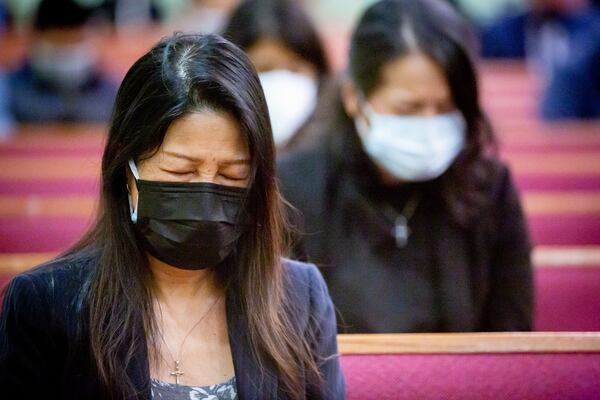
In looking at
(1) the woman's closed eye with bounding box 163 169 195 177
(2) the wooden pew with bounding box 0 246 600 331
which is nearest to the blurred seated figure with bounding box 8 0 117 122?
(2) the wooden pew with bounding box 0 246 600 331

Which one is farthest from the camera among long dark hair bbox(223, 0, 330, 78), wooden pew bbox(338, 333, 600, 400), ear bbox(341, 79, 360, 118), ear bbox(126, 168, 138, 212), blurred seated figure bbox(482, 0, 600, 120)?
blurred seated figure bbox(482, 0, 600, 120)

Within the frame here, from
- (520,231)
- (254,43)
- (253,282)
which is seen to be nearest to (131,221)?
(253,282)

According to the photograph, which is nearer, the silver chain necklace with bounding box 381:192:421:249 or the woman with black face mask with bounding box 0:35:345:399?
the woman with black face mask with bounding box 0:35:345:399

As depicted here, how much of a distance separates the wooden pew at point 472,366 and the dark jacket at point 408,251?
39cm

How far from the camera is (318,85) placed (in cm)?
348

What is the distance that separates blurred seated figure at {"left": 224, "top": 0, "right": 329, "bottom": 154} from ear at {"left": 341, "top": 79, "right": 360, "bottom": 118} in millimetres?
730

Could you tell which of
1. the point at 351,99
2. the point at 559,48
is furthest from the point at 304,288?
the point at 559,48

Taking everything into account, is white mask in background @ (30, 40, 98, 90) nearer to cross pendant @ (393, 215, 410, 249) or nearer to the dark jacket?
the dark jacket

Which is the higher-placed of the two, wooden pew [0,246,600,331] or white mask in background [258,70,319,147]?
white mask in background [258,70,319,147]

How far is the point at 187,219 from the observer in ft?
5.44

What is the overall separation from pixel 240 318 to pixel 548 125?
14.3ft

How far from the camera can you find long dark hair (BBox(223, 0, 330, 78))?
341 cm

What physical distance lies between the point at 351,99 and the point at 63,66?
12.5 feet

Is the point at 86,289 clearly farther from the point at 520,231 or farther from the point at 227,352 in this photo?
the point at 520,231
